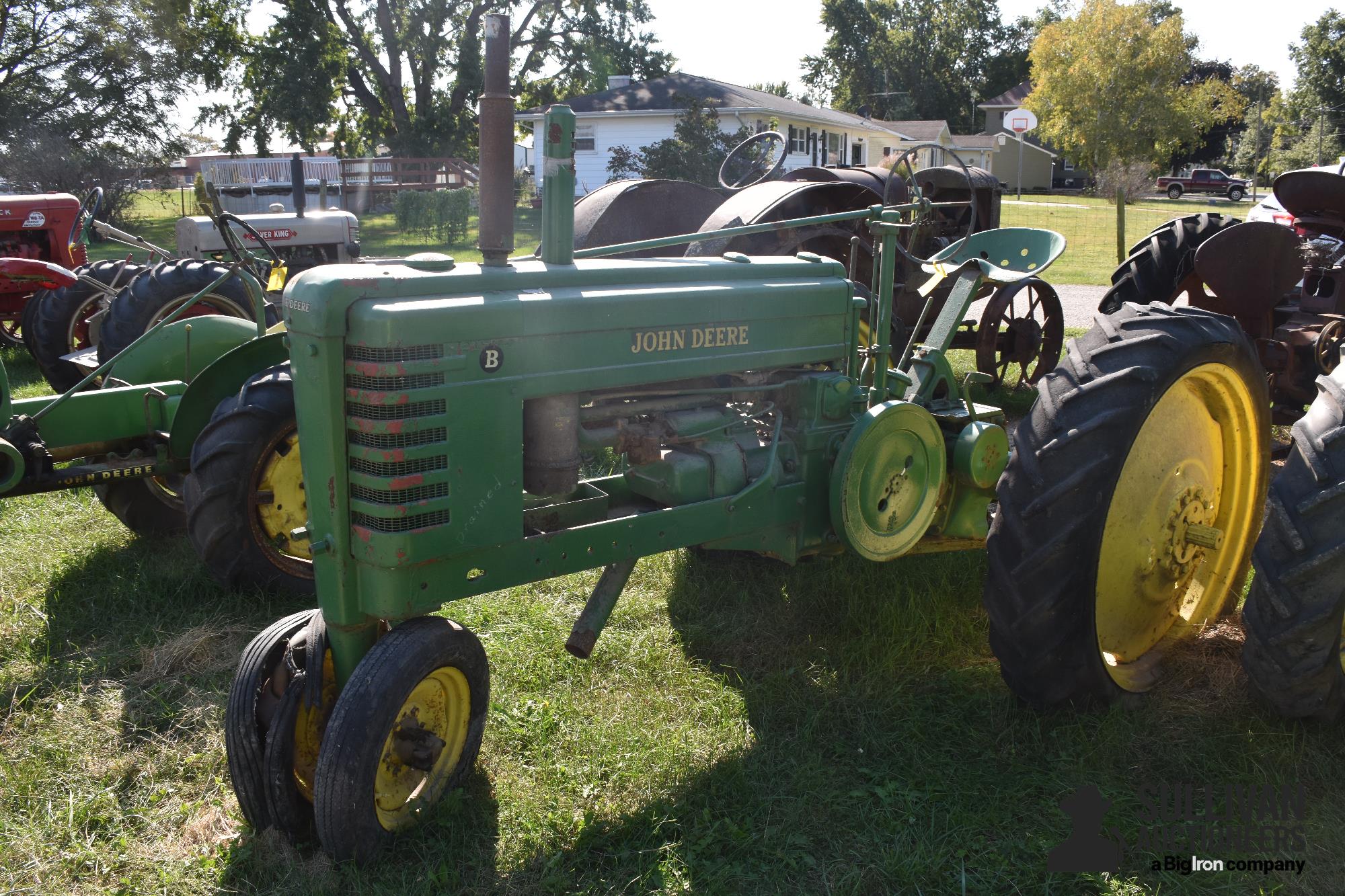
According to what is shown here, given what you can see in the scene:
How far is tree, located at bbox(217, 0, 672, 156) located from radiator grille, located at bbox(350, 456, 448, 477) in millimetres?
28545

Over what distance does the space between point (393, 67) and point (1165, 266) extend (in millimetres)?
28690

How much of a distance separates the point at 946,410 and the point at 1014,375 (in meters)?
5.34

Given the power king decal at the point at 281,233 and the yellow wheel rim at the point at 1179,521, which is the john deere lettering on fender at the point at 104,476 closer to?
the yellow wheel rim at the point at 1179,521

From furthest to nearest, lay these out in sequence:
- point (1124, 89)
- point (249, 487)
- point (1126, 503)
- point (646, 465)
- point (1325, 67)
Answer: point (1325, 67) → point (1124, 89) → point (249, 487) → point (1126, 503) → point (646, 465)

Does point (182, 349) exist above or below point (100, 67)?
below

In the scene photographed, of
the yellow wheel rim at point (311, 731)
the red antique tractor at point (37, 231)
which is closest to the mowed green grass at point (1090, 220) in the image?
the yellow wheel rim at point (311, 731)

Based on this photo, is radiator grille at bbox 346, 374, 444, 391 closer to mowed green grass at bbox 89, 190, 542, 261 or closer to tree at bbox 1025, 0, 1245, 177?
mowed green grass at bbox 89, 190, 542, 261

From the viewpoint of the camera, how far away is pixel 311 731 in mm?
2783

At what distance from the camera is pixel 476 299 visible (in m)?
2.58

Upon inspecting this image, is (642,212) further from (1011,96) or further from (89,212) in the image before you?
(1011,96)

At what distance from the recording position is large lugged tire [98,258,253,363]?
6.37 m

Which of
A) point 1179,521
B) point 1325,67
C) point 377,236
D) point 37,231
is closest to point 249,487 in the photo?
point 1179,521

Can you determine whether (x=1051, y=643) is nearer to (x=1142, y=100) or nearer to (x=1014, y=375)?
(x=1014, y=375)

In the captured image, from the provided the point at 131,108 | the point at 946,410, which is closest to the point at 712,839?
the point at 946,410
